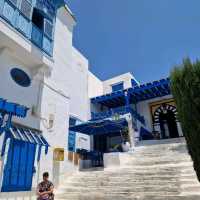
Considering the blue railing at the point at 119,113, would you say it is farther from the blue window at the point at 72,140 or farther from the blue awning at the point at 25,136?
the blue awning at the point at 25,136

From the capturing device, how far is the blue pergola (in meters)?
16.8

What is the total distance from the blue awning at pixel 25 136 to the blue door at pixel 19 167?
34 cm

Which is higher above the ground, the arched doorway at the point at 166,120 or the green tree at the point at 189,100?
the arched doorway at the point at 166,120

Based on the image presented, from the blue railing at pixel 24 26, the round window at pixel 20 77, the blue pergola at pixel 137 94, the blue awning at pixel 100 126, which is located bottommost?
the blue awning at pixel 100 126

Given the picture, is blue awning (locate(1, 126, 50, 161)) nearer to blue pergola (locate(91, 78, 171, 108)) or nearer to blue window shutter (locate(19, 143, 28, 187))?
blue window shutter (locate(19, 143, 28, 187))

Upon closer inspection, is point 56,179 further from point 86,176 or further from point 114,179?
point 114,179

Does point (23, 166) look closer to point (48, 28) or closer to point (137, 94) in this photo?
point (48, 28)

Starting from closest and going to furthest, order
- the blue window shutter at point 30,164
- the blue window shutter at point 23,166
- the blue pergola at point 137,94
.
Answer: the blue window shutter at point 23,166
the blue window shutter at point 30,164
the blue pergola at point 137,94

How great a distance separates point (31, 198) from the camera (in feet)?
25.6

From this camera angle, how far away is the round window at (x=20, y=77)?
870 centimetres

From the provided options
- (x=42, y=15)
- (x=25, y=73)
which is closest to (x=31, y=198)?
(x=25, y=73)

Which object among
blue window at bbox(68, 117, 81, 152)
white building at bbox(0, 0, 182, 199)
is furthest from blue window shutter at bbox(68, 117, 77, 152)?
white building at bbox(0, 0, 182, 199)

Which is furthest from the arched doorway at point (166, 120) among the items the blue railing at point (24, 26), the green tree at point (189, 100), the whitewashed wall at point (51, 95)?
the green tree at point (189, 100)

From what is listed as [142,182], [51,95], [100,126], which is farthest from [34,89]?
[142,182]
